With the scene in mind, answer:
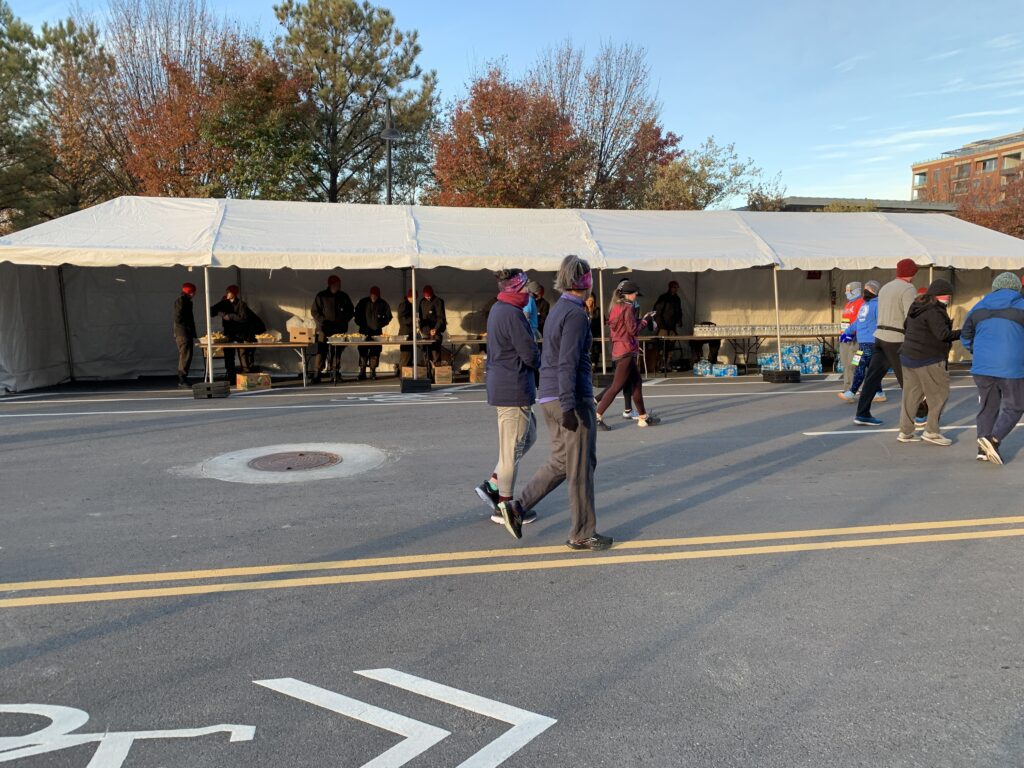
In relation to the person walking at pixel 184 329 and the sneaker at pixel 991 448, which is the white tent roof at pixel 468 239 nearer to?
the person walking at pixel 184 329

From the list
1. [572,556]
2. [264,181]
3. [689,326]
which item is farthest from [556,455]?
[264,181]

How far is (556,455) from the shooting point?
5.12m

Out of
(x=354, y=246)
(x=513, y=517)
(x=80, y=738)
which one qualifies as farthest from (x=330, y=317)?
(x=80, y=738)

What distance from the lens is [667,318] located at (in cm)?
1784

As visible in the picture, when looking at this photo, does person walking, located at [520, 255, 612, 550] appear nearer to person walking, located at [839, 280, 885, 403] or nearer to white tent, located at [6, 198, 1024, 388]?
person walking, located at [839, 280, 885, 403]

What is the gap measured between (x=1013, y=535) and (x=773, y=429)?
4261 millimetres

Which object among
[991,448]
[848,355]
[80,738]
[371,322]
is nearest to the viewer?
[80,738]

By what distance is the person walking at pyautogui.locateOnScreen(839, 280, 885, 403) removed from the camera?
10.2 meters

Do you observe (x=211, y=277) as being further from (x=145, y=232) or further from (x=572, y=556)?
(x=572, y=556)

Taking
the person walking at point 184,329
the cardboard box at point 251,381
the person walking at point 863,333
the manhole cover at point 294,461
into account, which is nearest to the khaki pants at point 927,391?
the person walking at point 863,333

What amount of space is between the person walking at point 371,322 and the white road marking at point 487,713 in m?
13.0

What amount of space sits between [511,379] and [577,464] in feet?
2.76

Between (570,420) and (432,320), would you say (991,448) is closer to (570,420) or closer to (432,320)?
(570,420)

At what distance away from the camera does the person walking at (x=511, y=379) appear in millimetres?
5277
